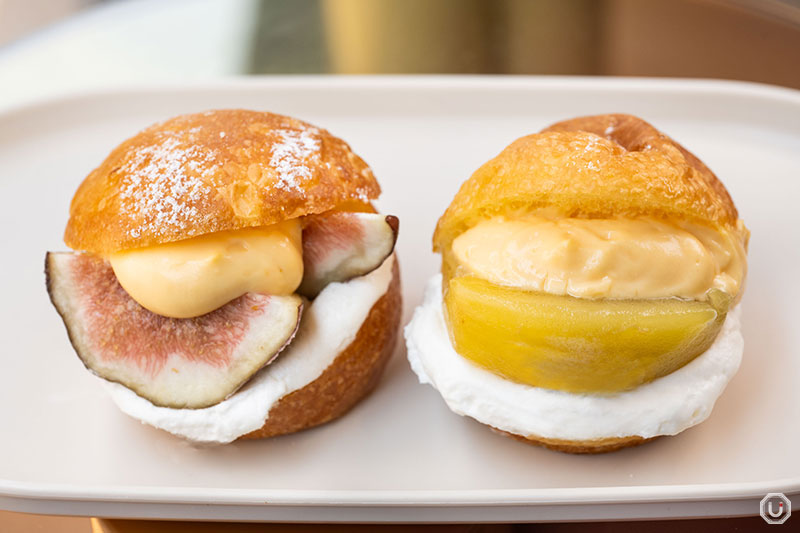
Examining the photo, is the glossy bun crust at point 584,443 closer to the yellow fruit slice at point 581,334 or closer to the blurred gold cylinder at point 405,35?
the yellow fruit slice at point 581,334

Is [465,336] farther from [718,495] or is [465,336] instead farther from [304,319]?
[718,495]

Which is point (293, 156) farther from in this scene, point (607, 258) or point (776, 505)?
point (776, 505)

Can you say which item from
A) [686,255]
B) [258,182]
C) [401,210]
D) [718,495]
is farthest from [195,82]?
[718,495]

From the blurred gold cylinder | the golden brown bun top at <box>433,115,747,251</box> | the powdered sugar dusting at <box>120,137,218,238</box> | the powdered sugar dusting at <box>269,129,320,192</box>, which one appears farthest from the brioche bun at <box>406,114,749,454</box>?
the blurred gold cylinder

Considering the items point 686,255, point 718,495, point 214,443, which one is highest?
point 686,255

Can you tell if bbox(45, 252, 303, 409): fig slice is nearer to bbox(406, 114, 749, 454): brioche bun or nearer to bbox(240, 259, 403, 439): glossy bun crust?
bbox(240, 259, 403, 439): glossy bun crust
